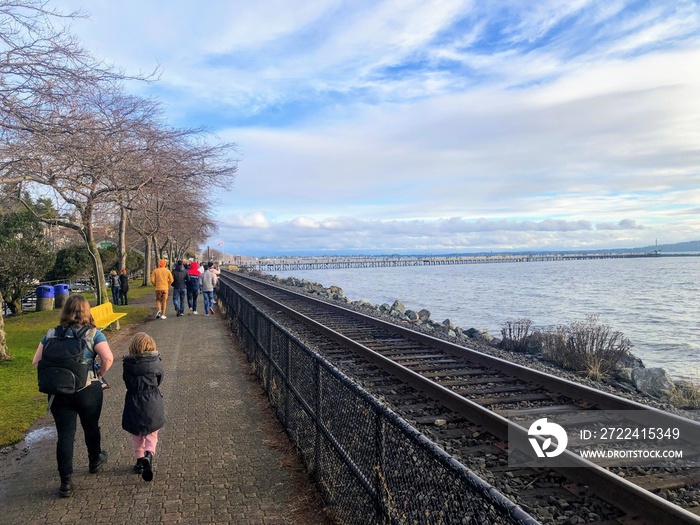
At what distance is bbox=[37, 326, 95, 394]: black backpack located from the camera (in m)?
4.51

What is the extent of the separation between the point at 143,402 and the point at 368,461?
235cm

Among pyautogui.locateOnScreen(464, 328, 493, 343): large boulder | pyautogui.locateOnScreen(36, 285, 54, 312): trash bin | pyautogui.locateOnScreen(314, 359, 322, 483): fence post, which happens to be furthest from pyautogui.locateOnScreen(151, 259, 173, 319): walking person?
pyautogui.locateOnScreen(314, 359, 322, 483): fence post

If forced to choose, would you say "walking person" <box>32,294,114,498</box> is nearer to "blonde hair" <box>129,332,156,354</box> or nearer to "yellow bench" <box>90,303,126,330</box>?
"blonde hair" <box>129,332,156,354</box>

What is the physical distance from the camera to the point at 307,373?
18.8 feet

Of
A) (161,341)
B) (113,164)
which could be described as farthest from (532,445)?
(113,164)

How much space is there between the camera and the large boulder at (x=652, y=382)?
10406 mm

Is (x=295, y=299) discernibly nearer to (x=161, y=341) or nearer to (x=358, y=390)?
(x=161, y=341)

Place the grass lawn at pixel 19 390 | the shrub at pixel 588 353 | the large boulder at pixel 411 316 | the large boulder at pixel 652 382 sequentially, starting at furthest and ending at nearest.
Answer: the large boulder at pixel 411 316, the shrub at pixel 588 353, the large boulder at pixel 652 382, the grass lawn at pixel 19 390

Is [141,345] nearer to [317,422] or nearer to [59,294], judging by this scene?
[317,422]

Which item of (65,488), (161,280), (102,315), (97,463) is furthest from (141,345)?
(161,280)

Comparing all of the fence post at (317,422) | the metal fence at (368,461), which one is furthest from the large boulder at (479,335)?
the fence post at (317,422)

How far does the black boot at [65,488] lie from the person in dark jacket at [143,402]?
0.58 m

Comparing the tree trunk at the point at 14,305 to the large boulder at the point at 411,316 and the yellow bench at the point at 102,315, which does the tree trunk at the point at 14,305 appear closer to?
the yellow bench at the point at 102,315

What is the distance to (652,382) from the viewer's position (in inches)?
418
